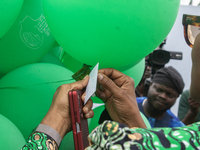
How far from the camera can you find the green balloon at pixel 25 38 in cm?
93

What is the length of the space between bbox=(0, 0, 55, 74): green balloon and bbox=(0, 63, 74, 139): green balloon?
0.09 m

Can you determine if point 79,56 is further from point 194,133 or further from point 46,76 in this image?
point 194,133

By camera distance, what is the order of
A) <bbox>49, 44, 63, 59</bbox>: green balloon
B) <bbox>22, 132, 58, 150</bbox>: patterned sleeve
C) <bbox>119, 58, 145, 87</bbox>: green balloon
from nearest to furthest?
<bbox>22, 132, 58, 150</bbox>: patterned sleeve, <bbox>119, 58, 145, 87</bbox>: green balloon, <bbox>49, 44, 63, 59</bbox>: green balloon

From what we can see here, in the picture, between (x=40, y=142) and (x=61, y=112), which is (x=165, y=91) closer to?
(x=61, y=112)

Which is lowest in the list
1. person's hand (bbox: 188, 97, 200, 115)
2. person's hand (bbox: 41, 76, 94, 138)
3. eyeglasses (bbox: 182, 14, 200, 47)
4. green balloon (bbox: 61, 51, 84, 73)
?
person's hand (bbox: 188, 97, 200, 115)

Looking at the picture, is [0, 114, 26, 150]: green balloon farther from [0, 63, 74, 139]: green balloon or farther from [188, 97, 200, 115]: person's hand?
[188, 97, 200, 115]: person's hand

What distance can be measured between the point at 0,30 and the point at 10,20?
5cm

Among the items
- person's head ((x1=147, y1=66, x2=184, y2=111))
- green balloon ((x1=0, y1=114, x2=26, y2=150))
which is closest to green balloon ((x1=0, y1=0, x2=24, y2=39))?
green balloon ((x1=0, y1=114, x2=26, y2=150))

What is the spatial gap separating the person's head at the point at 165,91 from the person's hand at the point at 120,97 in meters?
1.18

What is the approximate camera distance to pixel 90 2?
0.72 metres

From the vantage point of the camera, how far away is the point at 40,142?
0.61 m

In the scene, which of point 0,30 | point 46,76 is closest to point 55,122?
point 46,76

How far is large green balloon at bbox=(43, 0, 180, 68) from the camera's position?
721 mm

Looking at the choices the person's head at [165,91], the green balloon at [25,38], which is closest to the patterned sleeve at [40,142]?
the green balloon at [25,38]
